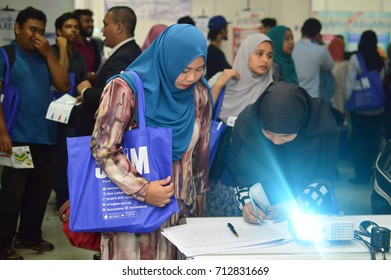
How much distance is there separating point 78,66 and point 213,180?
1.27 metres

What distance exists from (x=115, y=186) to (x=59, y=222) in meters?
2.07

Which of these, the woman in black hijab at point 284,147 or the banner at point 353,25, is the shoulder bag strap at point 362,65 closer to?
the banner at point 353,25

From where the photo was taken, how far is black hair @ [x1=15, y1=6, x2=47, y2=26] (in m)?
2.65

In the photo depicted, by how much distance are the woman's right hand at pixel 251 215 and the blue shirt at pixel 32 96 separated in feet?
4.64

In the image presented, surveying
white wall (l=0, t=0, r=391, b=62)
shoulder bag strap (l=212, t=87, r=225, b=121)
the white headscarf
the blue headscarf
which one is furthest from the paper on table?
white wall (l=0, t=0, r=391, b=62)

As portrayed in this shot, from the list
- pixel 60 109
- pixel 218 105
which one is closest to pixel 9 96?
pixel 60 109

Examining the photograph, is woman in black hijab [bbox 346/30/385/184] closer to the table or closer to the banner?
the banner

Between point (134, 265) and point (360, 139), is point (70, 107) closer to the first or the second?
point (134, 265)

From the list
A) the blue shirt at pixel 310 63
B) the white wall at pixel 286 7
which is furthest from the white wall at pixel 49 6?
the white wall at pixel 286 7

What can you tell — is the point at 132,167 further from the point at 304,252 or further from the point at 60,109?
the point at 60,109

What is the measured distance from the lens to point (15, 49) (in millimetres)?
2746

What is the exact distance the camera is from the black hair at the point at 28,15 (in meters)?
2.65

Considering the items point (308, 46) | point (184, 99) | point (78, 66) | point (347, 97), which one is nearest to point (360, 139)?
point (347, 97)

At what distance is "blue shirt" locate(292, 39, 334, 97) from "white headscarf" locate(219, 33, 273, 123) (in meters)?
1.14
